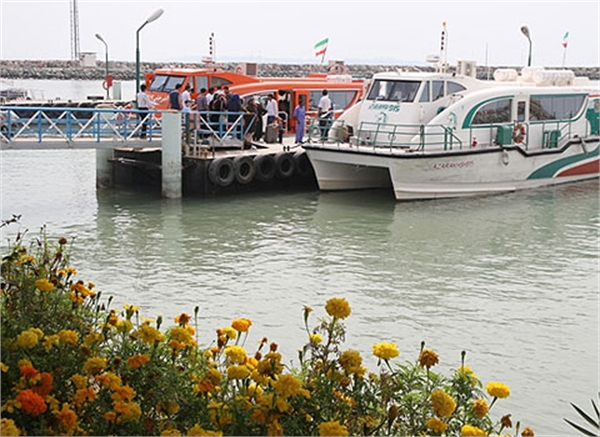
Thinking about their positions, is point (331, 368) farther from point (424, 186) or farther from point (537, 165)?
point (537, 165)

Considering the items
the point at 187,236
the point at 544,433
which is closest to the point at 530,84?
the point at 187,236

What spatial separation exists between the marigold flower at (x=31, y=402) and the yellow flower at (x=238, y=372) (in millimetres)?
871

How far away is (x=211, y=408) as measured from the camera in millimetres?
4238

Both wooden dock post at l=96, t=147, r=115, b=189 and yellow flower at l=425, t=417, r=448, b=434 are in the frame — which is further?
wooden dock post at l=96, t=147, r=115, b=189

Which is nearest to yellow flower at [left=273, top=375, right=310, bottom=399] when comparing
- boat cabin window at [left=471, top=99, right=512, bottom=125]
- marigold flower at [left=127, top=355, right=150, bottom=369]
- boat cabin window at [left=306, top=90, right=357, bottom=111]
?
marigold flower at [left=127, top=355, right=150, bottom=369]

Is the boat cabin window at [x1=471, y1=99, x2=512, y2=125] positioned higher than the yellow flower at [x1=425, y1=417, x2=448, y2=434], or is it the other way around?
the boat cabin window at [x1=471, y1=99, x2=512, y2=125]

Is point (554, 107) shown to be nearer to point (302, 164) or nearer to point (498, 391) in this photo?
point (302, 164)

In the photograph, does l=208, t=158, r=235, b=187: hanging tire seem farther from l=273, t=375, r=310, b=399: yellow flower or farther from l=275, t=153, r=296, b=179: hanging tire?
l=273, t=375, r=310, b=399: yellow flower

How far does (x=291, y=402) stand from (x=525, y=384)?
15.5 feet

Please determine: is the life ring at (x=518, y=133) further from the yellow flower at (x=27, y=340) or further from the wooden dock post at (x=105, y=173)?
the yellow flower at (x=27, y=340)

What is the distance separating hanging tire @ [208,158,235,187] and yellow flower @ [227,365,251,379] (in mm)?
14798

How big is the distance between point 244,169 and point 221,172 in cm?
63

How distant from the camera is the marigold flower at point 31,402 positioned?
3824 millimetres

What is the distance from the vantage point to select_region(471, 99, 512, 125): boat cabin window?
773 inches
